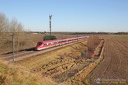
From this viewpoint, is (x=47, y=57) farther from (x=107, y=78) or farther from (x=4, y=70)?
(x=4, y=70)

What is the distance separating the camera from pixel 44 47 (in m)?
51.2

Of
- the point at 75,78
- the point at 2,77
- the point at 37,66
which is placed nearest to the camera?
the point at 2,77

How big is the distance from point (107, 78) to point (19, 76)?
51.7 ft

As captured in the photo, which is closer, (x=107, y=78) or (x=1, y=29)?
(x=107, y=78)

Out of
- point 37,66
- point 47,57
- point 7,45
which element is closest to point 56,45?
→ point 7,45

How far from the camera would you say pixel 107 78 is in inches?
1008

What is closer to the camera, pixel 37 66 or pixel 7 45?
pixel 37 66

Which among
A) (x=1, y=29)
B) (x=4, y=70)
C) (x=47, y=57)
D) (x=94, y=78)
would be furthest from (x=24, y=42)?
(x=4, y=70)

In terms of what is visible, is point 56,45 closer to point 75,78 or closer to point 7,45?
point 7,45

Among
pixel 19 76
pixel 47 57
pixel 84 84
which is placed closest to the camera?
pixel 19 76

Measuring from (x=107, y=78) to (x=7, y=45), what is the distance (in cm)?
4145

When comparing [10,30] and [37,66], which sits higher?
[10,30]

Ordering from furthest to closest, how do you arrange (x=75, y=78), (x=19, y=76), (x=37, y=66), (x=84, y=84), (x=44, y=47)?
(x=44, y=47) < (x=37, y=66) < (x=75, y=78) < (x=84, y=84) < (x=19, y=76)

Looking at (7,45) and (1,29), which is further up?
(1,29)
